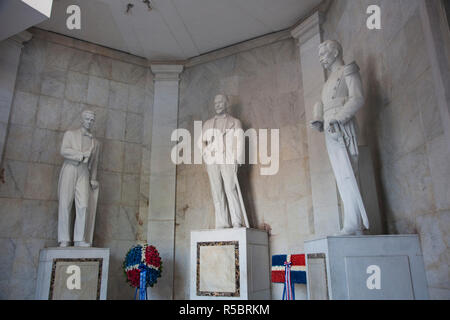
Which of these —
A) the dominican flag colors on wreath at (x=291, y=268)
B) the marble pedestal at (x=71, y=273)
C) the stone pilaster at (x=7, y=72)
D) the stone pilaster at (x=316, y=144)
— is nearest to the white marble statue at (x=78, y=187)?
the marble pedestal at (x=71, y=273)

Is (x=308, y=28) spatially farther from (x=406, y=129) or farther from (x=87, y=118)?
(x=87, y=118)

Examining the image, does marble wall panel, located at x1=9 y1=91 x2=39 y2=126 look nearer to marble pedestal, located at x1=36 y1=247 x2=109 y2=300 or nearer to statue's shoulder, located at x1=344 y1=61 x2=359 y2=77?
marble pedestal, located at x1=36 y1=247 x2=109 y2=300

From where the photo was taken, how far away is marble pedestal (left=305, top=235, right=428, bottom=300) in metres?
2.98

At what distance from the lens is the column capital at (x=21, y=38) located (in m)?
5.79

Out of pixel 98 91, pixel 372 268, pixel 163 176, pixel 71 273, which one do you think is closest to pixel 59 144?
pixel 98 91

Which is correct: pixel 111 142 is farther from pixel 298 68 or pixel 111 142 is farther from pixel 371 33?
pixel 371 33

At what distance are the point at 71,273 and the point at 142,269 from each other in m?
0.91

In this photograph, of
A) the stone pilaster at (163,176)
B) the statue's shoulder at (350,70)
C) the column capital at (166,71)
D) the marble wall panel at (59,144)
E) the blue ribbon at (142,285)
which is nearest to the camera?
the statue's shoulder at (350,70)

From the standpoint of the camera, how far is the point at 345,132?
11.5 ft

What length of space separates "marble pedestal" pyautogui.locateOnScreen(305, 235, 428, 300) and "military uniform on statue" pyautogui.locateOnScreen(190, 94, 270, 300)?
1723 mm

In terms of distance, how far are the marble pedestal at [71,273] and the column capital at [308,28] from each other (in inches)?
172

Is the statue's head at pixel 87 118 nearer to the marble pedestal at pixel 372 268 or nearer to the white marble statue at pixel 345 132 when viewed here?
the white marble statue at pixel 345 132

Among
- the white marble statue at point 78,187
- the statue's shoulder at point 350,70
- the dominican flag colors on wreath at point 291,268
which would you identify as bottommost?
the dominican flag colors on wreath at point 291,268
